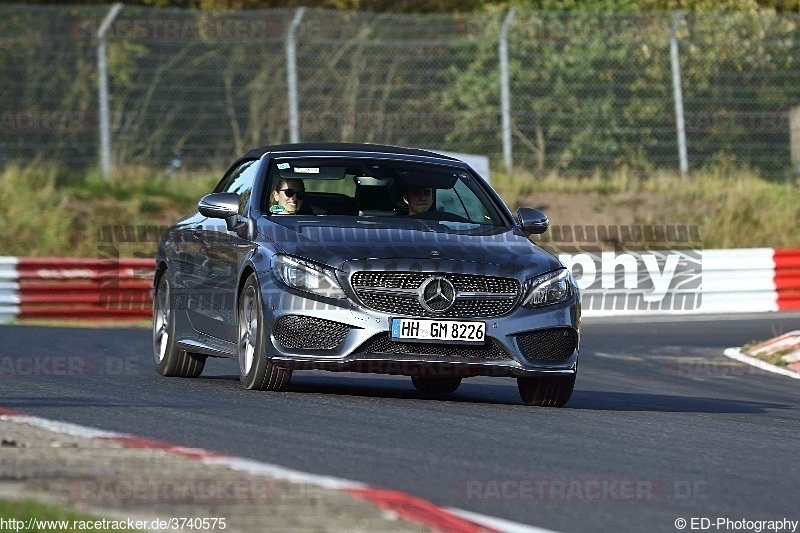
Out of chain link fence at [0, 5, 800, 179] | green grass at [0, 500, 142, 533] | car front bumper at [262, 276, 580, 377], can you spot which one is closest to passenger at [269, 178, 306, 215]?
car front bumper at [262, 276, 580, 377]

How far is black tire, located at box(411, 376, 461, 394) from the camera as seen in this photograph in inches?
485

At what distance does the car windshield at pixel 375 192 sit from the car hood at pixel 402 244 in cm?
30

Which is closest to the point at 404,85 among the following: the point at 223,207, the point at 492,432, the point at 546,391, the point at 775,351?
the point at 775,351

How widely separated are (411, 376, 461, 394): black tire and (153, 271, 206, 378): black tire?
5.23ft

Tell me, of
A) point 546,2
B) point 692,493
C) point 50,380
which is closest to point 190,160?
point 546,2

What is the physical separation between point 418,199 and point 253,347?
1608 mm

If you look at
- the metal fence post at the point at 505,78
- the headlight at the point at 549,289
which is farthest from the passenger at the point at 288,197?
the metal fence post at the point at 505,78

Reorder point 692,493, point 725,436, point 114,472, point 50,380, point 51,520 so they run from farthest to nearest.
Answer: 1. point 50,380
2. point 725,436
3. point 692,493
4. point 114,472
5. point 51,520

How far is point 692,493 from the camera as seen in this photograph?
7031 millimetres

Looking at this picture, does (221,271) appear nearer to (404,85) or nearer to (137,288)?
(137,288)

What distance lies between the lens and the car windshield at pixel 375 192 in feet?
36.5

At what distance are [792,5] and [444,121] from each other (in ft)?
44.8

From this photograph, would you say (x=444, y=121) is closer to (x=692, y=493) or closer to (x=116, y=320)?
(x=116, y=320)

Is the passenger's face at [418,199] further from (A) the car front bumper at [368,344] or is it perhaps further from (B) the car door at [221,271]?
(A) the car front bumper at [368,344]
